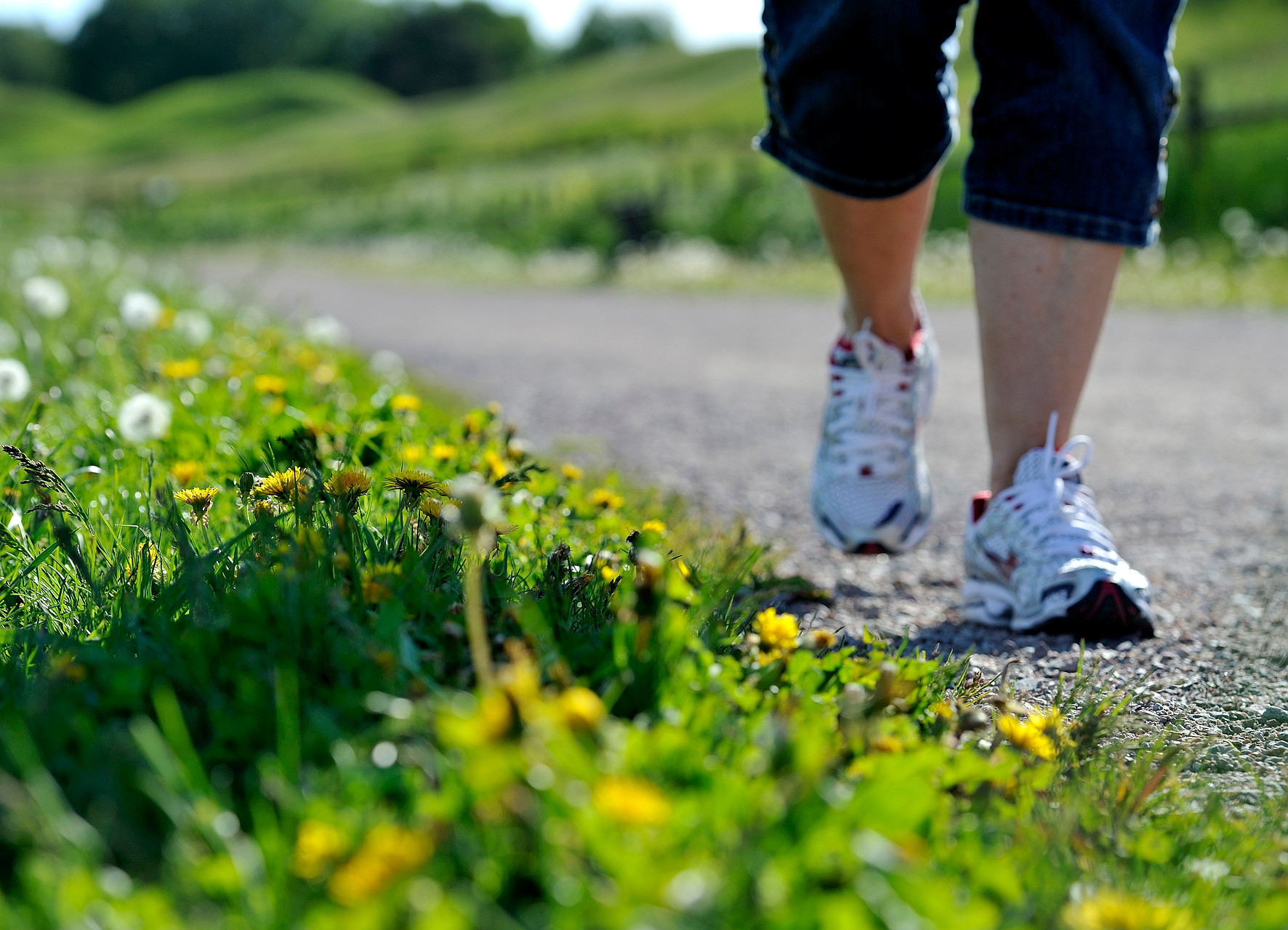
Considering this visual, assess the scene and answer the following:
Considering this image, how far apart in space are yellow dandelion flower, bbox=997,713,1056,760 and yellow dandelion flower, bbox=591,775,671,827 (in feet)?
1.93

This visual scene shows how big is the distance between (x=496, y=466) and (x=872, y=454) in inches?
29.0

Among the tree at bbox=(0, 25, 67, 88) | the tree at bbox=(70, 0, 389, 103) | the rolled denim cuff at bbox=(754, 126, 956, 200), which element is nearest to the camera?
the rolled denim cuff at bbox=(754, 126, 956, 200)

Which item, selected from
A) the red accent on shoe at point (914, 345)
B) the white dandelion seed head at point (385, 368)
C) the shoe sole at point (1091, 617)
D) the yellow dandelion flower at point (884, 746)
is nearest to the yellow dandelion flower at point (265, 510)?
the yellow dandelion flower at point (884, 746)

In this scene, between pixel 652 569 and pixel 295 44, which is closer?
pixel 652 569

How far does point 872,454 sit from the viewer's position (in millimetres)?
2219

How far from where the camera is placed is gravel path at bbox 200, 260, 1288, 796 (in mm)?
1737

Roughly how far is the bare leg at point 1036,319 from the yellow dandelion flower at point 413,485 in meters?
0.97

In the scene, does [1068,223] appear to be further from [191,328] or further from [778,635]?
[191,328]

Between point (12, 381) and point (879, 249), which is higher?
point (879, 249)

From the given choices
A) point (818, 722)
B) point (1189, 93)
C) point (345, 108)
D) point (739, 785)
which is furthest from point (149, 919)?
point (345, 108)

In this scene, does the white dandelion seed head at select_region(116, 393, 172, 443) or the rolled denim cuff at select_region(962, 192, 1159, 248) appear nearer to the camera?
the rolled denim cuff at select_region(962, 192, 1159, 248)

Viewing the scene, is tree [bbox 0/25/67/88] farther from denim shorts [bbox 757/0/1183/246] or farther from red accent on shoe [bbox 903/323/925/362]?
denim shorts [bbox 757/0/1183/246]

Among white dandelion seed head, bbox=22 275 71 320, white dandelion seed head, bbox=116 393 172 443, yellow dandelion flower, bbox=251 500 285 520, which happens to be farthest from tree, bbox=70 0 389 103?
yellow dandelion flower, bbox=251 500 285 520

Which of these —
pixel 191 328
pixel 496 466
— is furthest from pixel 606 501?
pixel 191 328
